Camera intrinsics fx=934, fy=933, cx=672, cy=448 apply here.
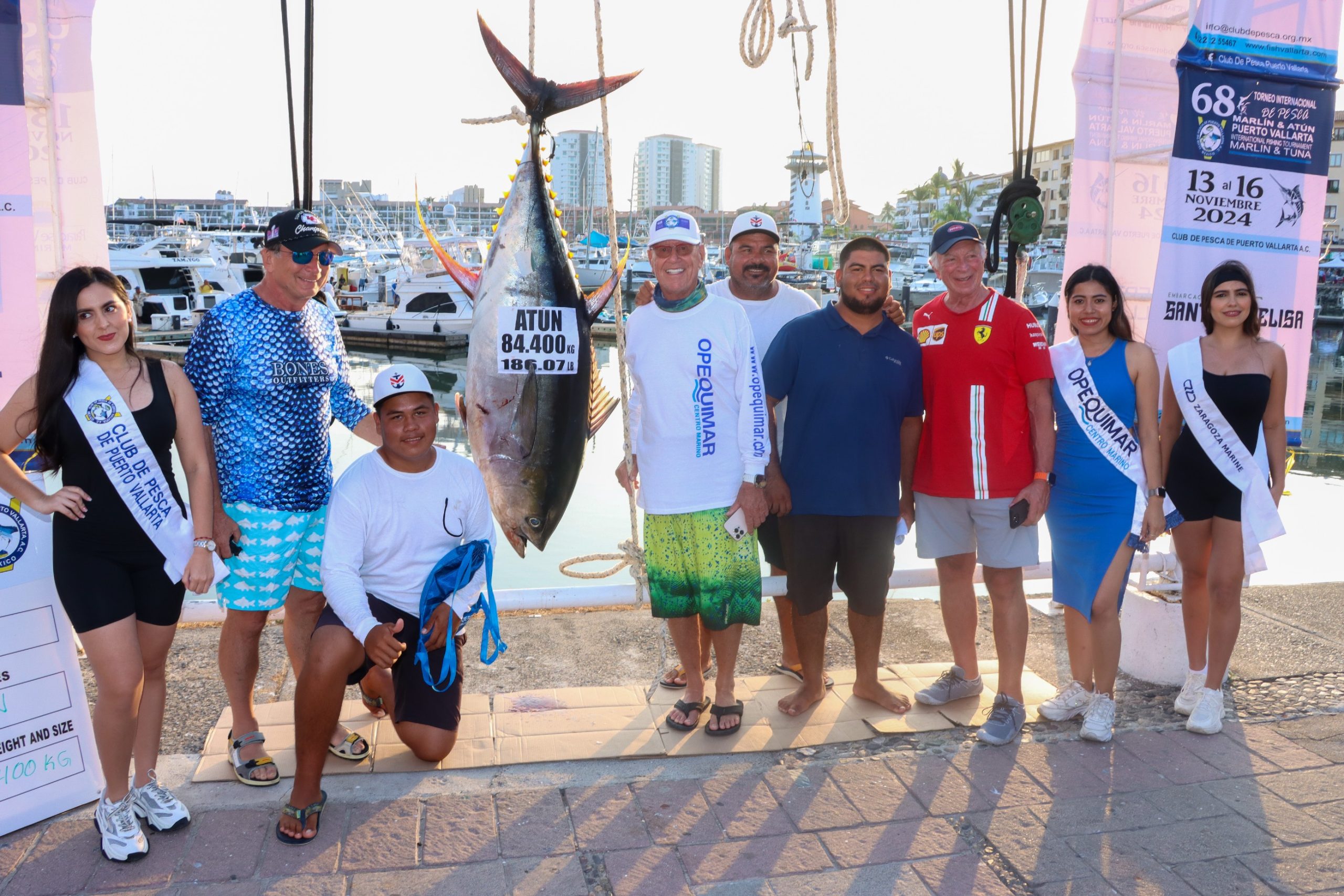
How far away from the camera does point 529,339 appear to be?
2664 mm

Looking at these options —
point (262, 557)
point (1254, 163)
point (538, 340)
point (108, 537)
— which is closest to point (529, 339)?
point (538, 340)

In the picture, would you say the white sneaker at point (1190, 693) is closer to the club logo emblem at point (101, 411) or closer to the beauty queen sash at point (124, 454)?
the beauty queen sash at point (124, 454)

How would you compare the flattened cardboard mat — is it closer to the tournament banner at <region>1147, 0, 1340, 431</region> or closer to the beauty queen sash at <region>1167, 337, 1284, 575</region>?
the beauty queen sash at <region>1167, 337, 1284, 575</region>

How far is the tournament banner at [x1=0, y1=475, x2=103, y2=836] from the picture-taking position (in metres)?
2.38

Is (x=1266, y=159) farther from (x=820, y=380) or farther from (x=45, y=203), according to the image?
(x=45, y=203)

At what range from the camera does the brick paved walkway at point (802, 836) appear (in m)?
2.14

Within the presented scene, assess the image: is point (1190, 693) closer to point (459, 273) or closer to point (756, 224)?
point (756, 224)

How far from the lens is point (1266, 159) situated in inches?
141

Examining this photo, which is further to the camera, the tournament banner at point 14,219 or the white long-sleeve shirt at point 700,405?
the white long-sleeve shirt at point 700,405

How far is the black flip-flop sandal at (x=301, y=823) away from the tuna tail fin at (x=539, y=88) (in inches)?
78.2

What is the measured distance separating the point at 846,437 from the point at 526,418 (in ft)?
3.30

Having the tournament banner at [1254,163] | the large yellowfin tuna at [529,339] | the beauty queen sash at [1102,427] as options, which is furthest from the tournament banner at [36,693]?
the tournament banner at [1254,163]

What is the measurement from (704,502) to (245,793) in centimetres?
150

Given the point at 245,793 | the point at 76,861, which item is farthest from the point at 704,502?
the point at 76,861
